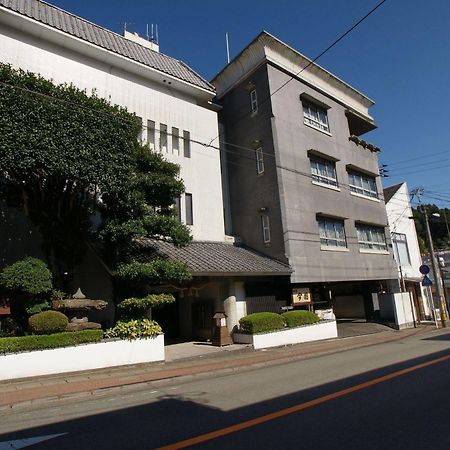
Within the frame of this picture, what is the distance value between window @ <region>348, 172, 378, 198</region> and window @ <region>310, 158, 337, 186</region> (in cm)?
181

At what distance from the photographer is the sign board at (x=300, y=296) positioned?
18.9 metres

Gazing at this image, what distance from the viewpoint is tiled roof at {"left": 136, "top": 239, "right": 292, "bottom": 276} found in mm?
14655

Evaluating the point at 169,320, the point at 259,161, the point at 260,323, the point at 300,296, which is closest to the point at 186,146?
the point at 259,161

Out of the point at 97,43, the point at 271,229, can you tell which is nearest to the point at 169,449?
the point at 271,229

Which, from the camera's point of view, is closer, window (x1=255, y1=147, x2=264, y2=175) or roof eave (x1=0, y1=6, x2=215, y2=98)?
roof eave (x1=0, y1=6, x2=215, y2=98)

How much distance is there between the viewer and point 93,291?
1555cm

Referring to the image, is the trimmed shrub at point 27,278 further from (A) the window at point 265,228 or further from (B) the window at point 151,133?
(A) the window at point 265,228

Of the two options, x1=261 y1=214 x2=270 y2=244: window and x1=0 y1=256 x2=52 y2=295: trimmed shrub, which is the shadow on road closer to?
x1=0 y1=256 x2=52 y2=295: trimmed shrub

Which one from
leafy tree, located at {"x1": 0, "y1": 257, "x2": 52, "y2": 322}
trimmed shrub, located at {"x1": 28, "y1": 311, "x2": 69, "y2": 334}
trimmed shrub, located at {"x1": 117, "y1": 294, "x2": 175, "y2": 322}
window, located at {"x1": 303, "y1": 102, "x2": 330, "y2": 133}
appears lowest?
trimmed shrub, located at {"x1": 28, "y1": 311, "x2": 69, "y2": 334}

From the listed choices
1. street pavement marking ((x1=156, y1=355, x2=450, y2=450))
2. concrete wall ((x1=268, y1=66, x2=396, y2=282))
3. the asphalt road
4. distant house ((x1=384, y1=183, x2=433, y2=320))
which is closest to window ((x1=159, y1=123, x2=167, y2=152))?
concrete wall ((x1=268, y1=66, x2=396, y2=282))

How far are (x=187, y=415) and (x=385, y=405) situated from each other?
322 centimetres

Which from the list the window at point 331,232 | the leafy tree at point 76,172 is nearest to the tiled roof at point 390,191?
the window at point 331,232

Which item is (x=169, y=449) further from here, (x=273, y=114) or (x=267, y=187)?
(x=273, y=114)

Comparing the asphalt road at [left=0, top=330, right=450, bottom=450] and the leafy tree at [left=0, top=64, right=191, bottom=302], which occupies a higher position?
the leafy tree at [left=0, top=64, right=191, bottom=302]
